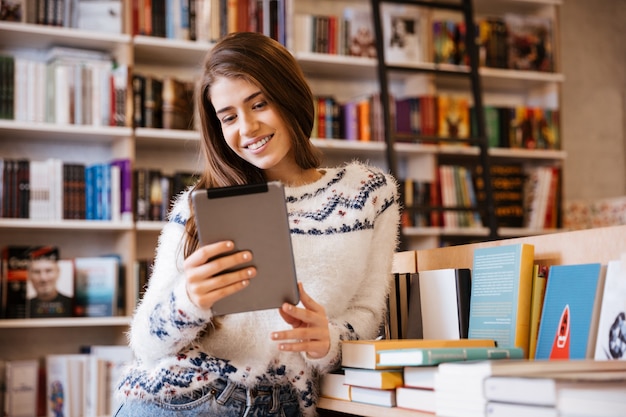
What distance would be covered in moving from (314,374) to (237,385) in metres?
0.14

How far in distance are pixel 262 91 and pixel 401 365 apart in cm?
56

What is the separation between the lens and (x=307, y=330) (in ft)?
3.97

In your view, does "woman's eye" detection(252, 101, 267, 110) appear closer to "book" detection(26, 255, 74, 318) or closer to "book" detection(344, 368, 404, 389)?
"book" detection(344, 368, 404, 389)

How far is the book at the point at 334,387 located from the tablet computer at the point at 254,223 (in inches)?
8.9

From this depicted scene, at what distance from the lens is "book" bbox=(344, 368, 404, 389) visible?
3.68ft

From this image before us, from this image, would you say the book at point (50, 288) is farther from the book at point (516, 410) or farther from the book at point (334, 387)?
the book at point (516, 410)

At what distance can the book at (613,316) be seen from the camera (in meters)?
1.03

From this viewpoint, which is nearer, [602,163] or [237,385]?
[237,385]

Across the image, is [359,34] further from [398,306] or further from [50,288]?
[398,306]

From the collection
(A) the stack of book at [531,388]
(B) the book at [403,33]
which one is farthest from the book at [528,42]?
(A) the stack of book at [531,388]

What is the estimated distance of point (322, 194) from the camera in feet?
4.73

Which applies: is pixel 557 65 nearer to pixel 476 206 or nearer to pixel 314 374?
pixel 476 206

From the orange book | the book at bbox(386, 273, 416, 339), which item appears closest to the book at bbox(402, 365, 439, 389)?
the book at bbox(386, 273, 416, 339)

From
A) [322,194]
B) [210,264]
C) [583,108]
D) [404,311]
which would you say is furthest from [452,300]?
[583,108]
